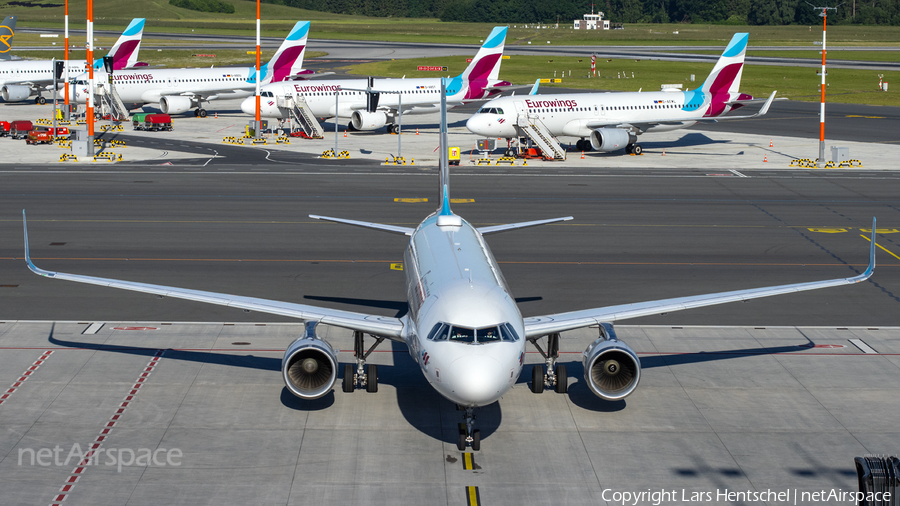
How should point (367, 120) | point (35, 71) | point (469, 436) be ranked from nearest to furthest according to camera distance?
1. point (469, 436)
2. point (367, 120)
3. point (35, 71)

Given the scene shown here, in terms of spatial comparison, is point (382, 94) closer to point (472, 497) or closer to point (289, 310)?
point (289, 310)

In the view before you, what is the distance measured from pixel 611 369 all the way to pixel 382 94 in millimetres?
61005

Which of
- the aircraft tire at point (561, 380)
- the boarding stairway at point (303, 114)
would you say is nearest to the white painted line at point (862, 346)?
the aircraft tire at point (561, 380)

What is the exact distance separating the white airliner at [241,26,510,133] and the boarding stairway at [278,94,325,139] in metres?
0.24

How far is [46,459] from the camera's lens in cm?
1762

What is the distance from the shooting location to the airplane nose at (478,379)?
16719 mm

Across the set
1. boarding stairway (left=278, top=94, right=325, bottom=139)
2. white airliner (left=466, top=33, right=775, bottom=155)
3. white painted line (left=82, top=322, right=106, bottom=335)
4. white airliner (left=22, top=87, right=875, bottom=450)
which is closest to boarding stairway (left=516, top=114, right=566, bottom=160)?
white airliner (left=466, top=33, right=775, bottom=155)

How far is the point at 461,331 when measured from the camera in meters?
17.5

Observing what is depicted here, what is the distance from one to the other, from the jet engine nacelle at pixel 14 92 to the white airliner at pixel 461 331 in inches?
3248

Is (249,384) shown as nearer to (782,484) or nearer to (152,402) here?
(152,402)

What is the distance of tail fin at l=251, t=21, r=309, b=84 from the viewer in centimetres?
8762

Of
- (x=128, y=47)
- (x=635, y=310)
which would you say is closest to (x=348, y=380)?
(x=635, y=310)

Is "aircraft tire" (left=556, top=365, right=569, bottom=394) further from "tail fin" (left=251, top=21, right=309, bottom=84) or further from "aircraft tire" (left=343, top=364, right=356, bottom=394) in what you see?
"tail fin" (left=251, top=21, right=309, bottom=84)

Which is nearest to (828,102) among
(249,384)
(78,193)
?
(78,193)
